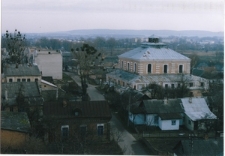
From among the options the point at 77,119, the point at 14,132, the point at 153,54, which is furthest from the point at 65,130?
the point at 153,54

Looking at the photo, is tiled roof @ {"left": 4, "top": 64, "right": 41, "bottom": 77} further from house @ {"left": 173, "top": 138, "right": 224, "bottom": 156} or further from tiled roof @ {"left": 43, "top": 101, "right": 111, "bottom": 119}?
house @ {"left": 173, "top": 138, "right": 224, "bottom": 156}

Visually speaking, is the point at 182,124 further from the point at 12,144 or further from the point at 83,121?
the point at 12,144

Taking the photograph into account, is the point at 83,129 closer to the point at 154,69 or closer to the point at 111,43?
the point at 154,69

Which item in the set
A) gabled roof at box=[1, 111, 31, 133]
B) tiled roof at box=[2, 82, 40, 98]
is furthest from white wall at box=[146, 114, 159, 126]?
gabled roof at box=[1, 111, 31, 133]

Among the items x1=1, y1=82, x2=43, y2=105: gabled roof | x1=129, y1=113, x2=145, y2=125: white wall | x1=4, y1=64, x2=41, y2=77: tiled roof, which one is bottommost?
x1=129, y1=113, x2=145, y2=125: white wall

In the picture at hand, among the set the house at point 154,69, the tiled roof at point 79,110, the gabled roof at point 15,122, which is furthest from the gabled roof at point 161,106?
the gabled roof at point 15,122

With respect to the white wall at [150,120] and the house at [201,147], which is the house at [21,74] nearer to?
the white wall at [150,120]
